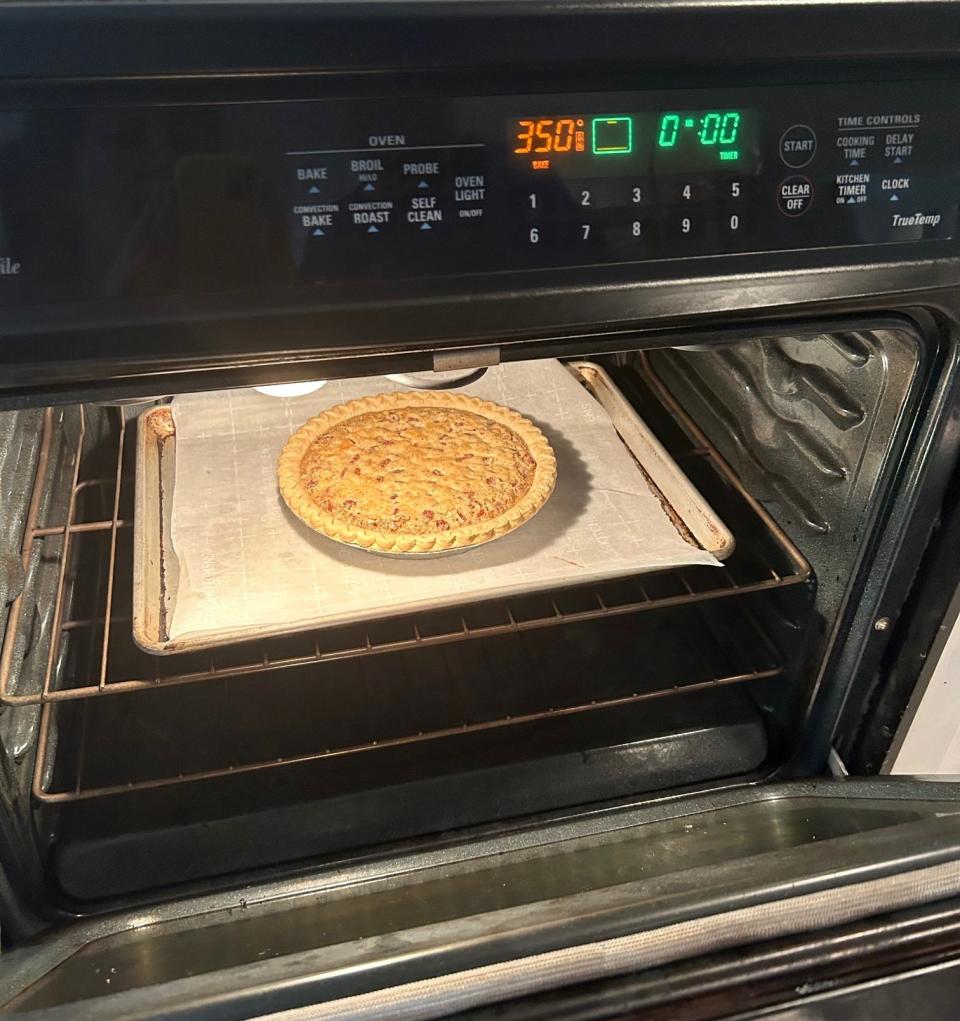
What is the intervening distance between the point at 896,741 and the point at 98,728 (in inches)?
38.8

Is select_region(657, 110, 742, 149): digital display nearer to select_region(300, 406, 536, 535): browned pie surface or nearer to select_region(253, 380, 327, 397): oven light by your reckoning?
select_region(300, 406, 536, 535): browned pie surface

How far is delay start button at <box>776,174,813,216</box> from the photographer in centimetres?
70

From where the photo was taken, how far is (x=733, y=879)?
80 centimetres

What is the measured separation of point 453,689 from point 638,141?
778 mm

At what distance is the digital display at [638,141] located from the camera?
2.14 ft

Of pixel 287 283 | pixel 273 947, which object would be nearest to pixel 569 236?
pixel 287 283

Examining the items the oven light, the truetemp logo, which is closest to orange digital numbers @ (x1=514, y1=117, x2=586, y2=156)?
the truetemp logo

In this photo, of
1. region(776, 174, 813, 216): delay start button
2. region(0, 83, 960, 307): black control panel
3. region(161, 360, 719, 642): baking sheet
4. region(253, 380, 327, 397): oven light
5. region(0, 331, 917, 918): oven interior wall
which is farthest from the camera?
region(253, 380, 327, 397): oven light

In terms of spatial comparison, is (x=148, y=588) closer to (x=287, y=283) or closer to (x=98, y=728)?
(x=98, y=728)

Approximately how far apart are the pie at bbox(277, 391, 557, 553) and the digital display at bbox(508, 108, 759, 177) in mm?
584

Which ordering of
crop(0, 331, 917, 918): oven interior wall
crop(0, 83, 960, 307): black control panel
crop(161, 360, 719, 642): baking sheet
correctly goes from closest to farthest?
crop(0, 83, 960, 307): black control panel, crop(0, 331, 917, 918): oven interior wall, crop(161, 360, 719, 642): baking sheet

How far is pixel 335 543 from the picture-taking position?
1250 mm

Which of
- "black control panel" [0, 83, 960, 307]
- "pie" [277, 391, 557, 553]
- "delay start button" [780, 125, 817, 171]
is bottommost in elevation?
"pie" [277, 391, 557, 553]

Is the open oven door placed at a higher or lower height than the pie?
lower
